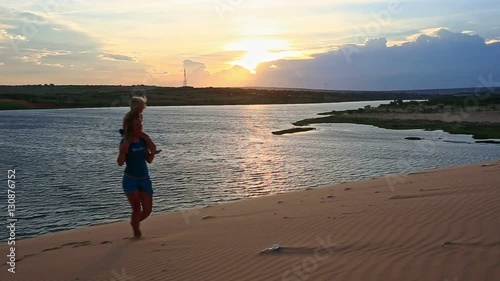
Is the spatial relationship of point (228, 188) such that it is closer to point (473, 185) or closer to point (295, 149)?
point (473, 185)

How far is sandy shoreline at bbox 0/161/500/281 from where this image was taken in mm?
6316

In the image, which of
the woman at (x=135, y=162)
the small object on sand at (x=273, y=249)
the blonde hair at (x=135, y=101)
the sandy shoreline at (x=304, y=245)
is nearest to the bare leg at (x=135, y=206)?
the woman at (x=135, y=162)

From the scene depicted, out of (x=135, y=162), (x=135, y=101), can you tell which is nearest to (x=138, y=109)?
(x=135, y=101)

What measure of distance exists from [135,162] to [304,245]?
307 cm

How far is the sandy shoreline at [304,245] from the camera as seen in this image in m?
6.32

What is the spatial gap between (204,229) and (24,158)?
22881 millimetres

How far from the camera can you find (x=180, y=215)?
12742 millimetres

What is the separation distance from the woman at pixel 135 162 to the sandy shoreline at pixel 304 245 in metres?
0.80

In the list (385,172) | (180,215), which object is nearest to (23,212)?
(180,215)

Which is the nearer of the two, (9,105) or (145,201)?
(145,201)

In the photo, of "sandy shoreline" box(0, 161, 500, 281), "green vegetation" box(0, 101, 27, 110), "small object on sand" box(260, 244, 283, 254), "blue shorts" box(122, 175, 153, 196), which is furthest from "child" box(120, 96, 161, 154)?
"green vegetation" box(0, 101, 27, 110)

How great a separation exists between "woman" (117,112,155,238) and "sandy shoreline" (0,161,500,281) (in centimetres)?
80

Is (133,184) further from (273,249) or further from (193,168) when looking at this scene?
(193,168)

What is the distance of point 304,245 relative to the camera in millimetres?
7617
